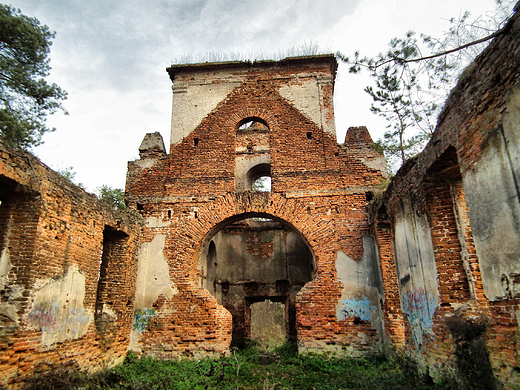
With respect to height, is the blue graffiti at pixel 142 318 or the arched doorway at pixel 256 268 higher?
the arched doorway at pixel 256 268

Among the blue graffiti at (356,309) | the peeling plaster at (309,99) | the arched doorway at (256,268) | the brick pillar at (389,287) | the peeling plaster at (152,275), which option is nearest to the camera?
the brick pillar at (389,287)

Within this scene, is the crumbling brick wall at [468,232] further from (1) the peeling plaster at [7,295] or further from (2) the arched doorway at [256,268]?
(1) the peeling plaster at [7,295]

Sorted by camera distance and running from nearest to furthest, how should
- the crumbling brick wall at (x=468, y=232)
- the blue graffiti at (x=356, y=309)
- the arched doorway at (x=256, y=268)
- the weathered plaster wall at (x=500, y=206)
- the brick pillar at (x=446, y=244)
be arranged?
the weathered plaster wall at (x=500, y=206) < the crumbling brick wall at (x=468, y=232) < the brick pillar at (x=446, y=244) < the blue graffiti at (x=356, y=309) < the arched doorway at (x=256, y=268)

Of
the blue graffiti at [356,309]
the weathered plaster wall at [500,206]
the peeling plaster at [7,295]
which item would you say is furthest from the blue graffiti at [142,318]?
the weathered plaster wall at [500,206]

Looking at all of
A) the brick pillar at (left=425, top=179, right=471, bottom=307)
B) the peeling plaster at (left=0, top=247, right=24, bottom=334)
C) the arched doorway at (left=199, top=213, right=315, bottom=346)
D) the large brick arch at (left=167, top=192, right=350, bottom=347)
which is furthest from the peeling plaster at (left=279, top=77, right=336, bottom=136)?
the peeling plaster at (left=0, top=247, right=24, bottom=334)

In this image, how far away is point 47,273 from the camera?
588cm

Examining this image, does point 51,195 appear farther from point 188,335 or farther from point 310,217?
point 310,217

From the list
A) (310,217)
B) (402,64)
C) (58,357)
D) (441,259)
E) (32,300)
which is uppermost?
(402,64)

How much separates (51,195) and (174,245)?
3499 mm

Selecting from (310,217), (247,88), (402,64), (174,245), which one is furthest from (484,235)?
(247,88)

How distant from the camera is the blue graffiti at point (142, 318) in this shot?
8.65 metres

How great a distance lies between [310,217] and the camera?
9.12 meters

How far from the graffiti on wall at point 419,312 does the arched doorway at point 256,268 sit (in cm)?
557

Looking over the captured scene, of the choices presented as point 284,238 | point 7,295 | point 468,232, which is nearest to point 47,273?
point 7,295
